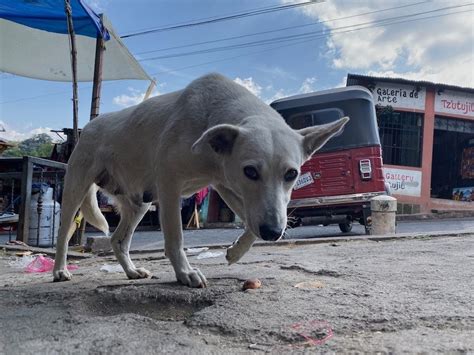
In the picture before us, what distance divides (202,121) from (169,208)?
64cm

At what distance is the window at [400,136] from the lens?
1700 centimetres

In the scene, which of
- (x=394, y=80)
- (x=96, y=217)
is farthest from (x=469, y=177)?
(x=96, y=217)

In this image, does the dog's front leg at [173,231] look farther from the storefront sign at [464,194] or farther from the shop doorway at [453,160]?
the storefront sign at [464,194]

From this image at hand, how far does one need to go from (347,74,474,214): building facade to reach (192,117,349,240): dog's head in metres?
15.1

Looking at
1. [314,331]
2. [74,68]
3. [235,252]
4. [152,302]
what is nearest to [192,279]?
[152,302]

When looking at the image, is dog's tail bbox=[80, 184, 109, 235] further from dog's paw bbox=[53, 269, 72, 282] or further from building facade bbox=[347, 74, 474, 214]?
building facade bbox=[347, 74, 474, 214]

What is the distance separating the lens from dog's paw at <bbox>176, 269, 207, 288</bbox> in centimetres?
272

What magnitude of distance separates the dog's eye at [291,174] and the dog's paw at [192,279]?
2.80 feet

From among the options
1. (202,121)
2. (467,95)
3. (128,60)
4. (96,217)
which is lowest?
(96,217)

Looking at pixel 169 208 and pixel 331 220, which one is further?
pixel 331 220

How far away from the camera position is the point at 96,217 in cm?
416

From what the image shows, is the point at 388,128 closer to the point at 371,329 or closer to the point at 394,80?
the point at 394,80

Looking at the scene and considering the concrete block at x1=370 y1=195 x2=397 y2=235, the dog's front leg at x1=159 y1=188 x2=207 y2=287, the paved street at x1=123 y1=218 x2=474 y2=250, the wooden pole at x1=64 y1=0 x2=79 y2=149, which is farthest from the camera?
the paved street at x1=123 y1=218 x2=474 y2=250

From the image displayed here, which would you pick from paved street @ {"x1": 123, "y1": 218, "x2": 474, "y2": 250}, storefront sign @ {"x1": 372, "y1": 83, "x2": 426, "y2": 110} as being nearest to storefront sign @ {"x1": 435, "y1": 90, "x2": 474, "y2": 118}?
storefront sign @ {"x1": 372, "y1": 83, "x2": 426, "y2": 110}
